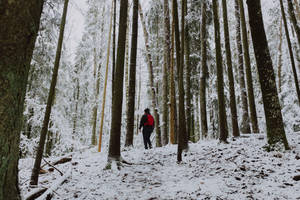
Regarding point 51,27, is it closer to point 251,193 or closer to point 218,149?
point 218,149

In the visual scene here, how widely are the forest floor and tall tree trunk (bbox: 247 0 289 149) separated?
0.42m

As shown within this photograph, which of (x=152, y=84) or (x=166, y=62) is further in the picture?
(x=152, y=84)

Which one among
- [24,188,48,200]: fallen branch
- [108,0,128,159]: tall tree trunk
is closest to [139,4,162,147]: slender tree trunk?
[108,0,128,159]: tall tree trunk

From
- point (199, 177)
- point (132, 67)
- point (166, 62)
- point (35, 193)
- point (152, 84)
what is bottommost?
point (35, 193)

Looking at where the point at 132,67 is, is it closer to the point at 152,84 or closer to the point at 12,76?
the point at 152,84

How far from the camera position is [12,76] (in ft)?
5.36

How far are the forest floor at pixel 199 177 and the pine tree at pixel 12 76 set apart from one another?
8.72ft

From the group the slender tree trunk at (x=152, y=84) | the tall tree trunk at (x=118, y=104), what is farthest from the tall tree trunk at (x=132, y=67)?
the slender tree trunk at (x=152, y=84)

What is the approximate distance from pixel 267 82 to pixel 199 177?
2.77 meters

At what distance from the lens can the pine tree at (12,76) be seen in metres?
1.58

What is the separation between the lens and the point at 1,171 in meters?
1.59

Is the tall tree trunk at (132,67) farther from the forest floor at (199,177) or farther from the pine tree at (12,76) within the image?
the pine tree at (12,76)

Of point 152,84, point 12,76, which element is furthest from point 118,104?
point 152,84

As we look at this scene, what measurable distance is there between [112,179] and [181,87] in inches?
114
